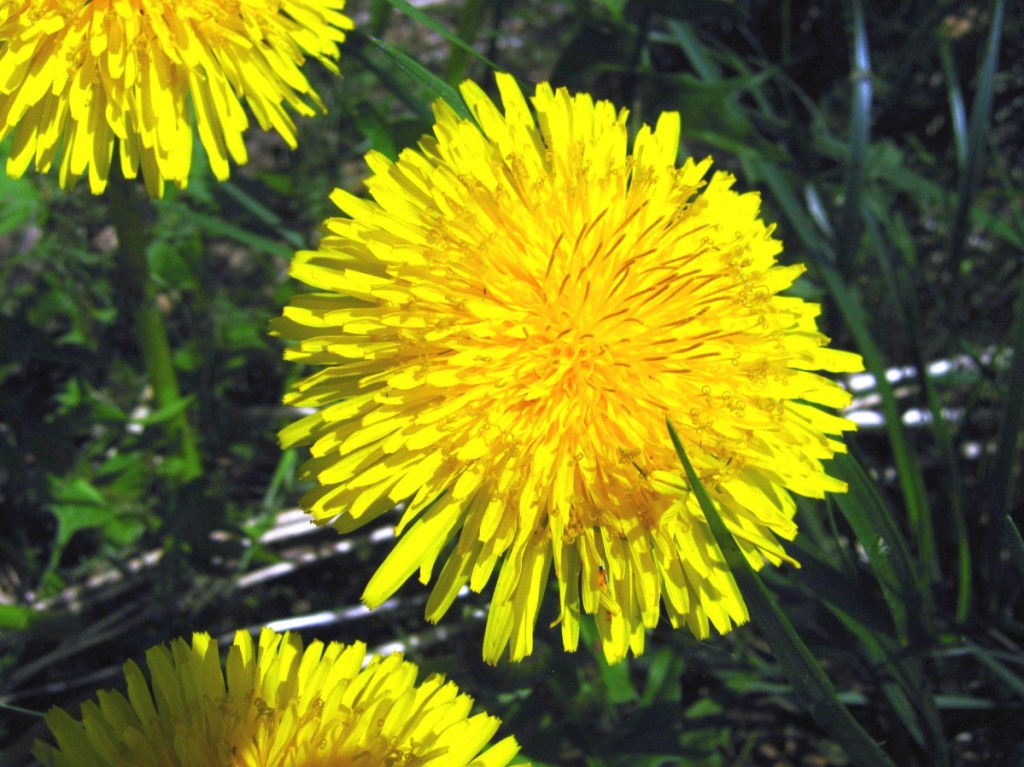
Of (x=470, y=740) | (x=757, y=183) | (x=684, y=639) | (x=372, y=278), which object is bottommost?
(x=470, y=740)

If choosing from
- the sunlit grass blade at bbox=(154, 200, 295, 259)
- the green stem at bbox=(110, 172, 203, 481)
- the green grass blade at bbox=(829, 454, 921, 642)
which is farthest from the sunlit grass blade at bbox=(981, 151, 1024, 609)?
the green stem at bbox=(110, 172, 203, 481)

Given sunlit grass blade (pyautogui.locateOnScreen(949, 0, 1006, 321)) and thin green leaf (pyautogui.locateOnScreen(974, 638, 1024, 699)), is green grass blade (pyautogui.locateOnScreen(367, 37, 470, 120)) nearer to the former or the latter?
sunlit grass blade (pyautogui.locateOnScreen(949, 0, 1006, 321))

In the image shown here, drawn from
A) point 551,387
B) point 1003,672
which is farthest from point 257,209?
point 1003,672

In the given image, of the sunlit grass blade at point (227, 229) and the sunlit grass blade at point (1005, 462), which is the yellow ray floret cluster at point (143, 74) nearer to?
the sunlit grass blade at point (227, 229)

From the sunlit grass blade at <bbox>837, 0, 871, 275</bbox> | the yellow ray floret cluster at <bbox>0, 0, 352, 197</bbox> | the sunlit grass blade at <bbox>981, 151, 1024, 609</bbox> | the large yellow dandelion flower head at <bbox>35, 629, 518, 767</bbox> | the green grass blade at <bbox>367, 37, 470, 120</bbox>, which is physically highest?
the sunlit grass blade at <bbox>837, 0, 871, 275</bbox>

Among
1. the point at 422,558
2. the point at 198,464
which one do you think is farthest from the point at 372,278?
the point at 198,464

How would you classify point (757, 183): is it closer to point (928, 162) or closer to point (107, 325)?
point (928, 162)
